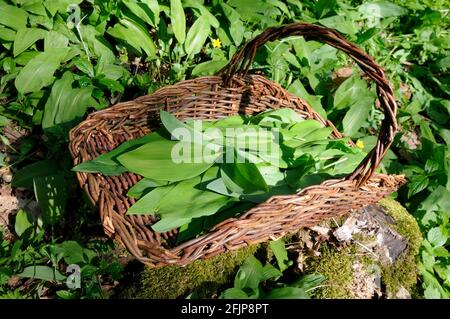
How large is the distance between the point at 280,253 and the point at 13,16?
2085mm

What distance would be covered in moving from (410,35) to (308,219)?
2509mm

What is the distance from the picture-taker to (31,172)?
242 cm

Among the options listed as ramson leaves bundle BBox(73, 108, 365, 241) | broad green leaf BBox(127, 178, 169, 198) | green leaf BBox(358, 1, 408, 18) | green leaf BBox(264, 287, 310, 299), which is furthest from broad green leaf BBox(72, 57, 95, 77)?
green leaf BBox(358, 1, 408, 18)

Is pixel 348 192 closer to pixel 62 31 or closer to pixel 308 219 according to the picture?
pixel 308 219

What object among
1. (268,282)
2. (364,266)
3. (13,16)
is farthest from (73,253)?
(13,16)

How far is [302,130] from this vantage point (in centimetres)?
243

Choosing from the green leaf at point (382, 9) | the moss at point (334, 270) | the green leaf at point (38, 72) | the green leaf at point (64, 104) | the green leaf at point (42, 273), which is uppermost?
the green leaf at point (382, 9)

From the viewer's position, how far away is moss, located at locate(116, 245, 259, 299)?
192 cm

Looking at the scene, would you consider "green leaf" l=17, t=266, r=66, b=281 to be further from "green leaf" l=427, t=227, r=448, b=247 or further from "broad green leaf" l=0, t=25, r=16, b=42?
"green leaf" l=427, t=227, r=448, b=247

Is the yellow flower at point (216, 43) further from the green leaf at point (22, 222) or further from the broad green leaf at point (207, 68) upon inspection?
the green leaf at point (22, 222)

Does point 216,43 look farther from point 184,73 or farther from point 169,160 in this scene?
point 169,160

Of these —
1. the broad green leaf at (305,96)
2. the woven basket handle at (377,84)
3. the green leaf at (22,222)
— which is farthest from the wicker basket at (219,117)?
the green leaf at (22,222)

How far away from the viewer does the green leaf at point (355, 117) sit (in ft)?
9.37

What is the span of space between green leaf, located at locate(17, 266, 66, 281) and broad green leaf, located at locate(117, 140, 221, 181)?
0.58 metres
